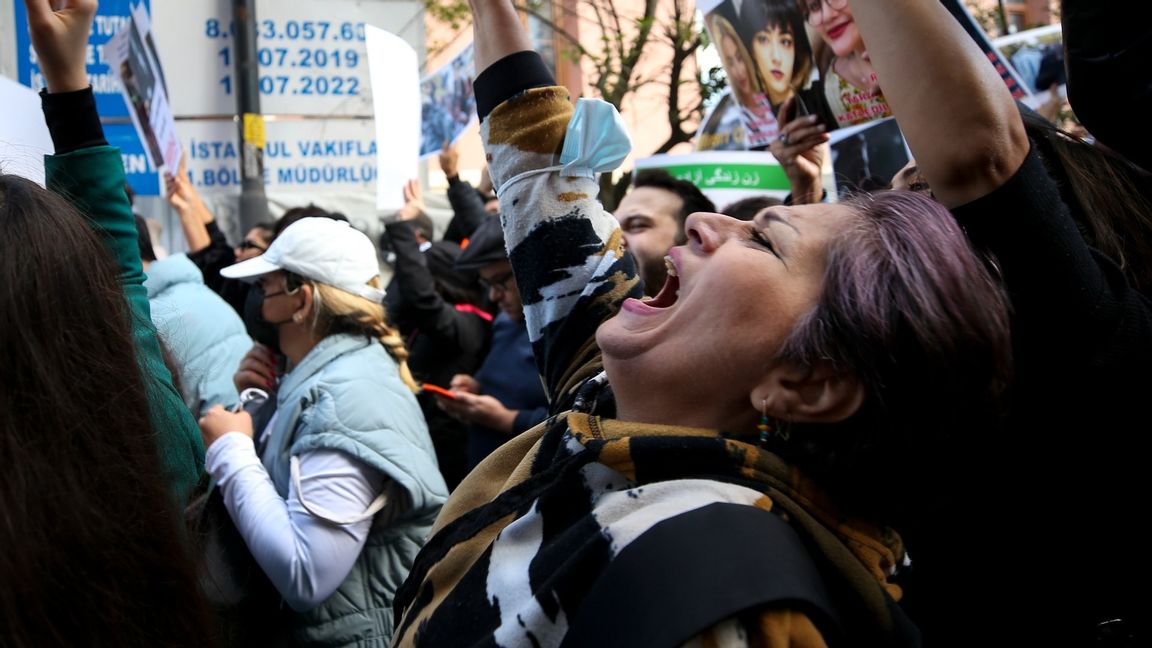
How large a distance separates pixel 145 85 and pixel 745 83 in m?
2.59

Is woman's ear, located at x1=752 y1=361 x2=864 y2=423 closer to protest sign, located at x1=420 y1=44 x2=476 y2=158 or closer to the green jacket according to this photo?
the green jacket

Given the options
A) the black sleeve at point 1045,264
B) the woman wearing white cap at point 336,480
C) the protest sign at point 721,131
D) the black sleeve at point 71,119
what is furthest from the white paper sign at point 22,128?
the protest sign at point 721,131

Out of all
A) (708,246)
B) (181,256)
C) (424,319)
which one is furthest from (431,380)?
(708,246)

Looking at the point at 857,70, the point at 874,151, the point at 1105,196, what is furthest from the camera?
the point at 874,151

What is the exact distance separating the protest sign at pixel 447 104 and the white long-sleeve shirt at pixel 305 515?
2.78 meters

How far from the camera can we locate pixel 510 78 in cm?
186

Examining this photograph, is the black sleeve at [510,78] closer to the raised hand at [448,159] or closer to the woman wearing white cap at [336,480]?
the woman wearing white cap at [336,480]

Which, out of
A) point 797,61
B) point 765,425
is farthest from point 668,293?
point 797,61

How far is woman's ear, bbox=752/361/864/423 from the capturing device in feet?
4.32

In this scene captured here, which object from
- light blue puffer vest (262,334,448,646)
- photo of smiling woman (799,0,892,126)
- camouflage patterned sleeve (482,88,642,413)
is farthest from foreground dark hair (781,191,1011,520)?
light blue puffer vest (262,334,448,646)

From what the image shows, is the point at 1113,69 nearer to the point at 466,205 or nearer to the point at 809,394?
the point at 809,394

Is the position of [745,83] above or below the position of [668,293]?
above

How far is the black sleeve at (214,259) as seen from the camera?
5.17 meters

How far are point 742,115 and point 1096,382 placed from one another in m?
1.87
